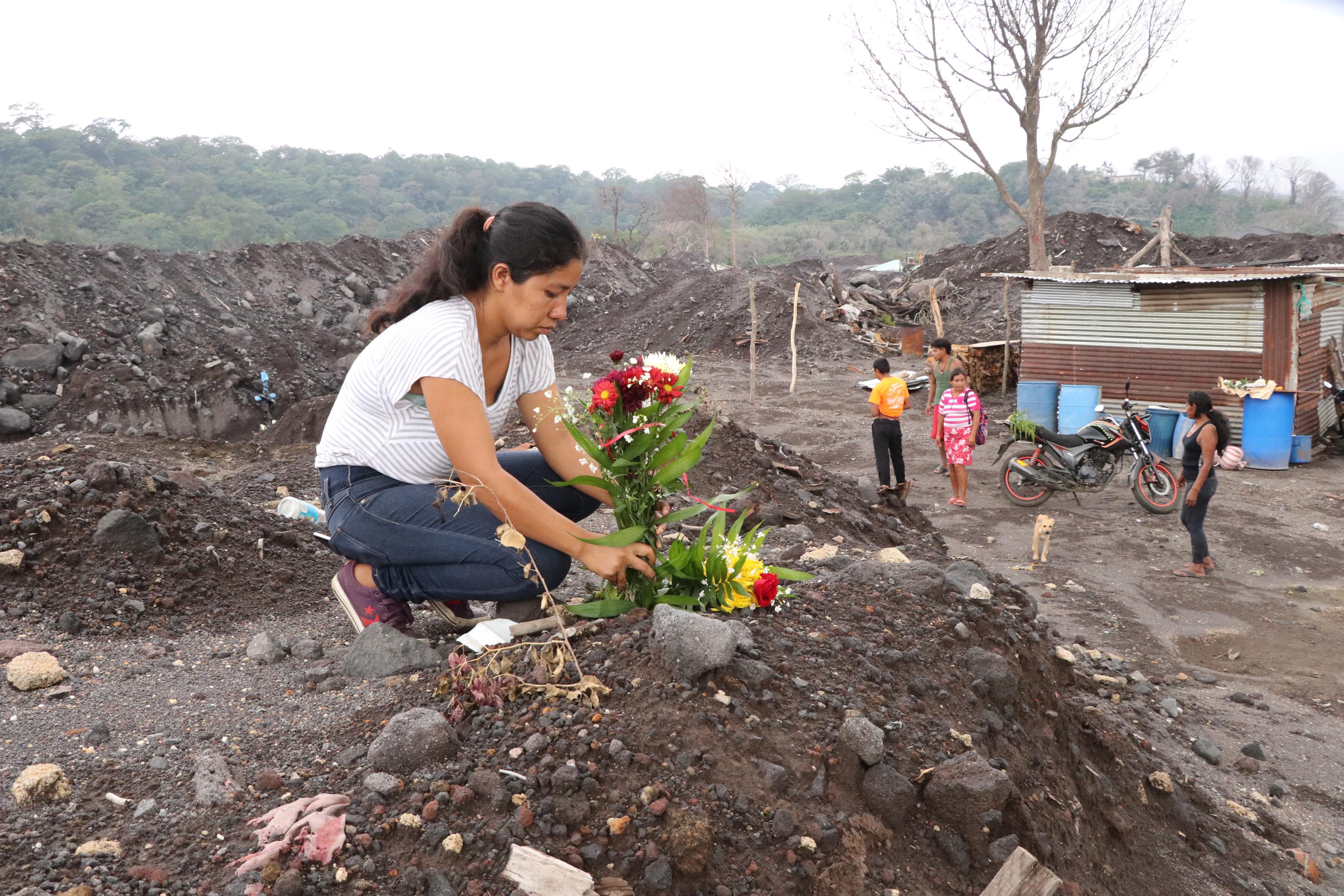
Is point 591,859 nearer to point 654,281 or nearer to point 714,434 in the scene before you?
point 714,434

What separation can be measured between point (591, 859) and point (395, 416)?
1.50 m

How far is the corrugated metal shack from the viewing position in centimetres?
982

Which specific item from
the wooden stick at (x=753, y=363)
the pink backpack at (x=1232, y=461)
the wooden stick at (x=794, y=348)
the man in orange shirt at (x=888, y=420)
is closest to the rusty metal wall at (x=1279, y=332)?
the pink backpack at (x=1232, y=461)

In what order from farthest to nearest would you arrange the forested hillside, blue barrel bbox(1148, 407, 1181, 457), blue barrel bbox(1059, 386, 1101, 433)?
the forested hillside → blue barrel bbox(1059, 386, 1101, 433) → blue barrel bbox(1148, 407, 1181, 457)

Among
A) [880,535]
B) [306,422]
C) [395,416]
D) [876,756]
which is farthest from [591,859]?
Answer: [306,422]

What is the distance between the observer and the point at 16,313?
1223cm

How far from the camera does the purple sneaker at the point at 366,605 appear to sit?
2873 millimetres

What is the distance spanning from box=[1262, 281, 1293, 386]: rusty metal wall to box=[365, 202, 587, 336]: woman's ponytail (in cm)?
996

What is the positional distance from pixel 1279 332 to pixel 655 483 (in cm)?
999

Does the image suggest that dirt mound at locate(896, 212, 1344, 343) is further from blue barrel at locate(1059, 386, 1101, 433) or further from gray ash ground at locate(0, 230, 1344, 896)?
gray ash ground at locate(0, 230, 1344, 896)

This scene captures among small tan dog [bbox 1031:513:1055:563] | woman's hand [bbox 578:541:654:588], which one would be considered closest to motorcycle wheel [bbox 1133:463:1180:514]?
small tan dog [bbox 1031:513:1055:563]

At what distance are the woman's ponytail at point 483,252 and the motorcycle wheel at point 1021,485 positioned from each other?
6.81 metres

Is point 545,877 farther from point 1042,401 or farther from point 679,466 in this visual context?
point 1042,401

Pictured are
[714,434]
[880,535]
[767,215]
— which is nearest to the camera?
[880,535]
